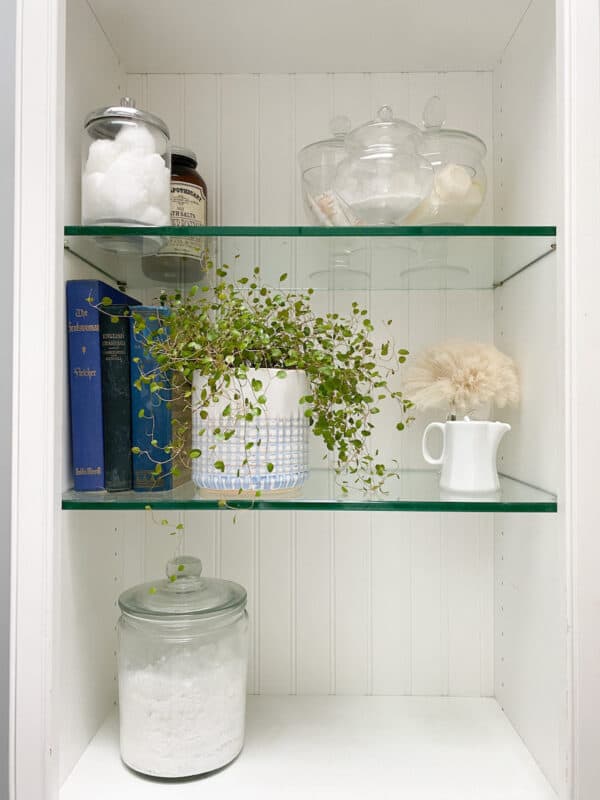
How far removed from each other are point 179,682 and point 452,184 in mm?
738

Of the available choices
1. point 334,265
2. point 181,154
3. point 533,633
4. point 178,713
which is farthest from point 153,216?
point 533,633

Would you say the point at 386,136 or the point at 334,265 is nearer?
the point at 386,136

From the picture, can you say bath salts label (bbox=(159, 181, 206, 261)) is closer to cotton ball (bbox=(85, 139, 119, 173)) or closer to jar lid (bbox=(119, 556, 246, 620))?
cotton ball (bbox=(85, 139, 119, 173))

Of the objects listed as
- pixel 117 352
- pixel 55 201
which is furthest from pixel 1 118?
pixel 117 352

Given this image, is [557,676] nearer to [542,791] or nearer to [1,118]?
[542,791]

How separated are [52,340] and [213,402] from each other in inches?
7.8

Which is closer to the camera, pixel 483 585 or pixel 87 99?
pixel 87 99

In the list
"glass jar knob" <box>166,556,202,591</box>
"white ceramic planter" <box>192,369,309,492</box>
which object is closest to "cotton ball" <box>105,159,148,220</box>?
"white ceramic planter" <box>192,369,309,492</box>

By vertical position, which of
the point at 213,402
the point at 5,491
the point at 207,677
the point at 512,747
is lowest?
the point at 512,747

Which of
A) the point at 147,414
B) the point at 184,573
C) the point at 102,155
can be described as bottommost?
the point at 184,573

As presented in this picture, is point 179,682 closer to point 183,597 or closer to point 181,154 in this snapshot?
point 183,597

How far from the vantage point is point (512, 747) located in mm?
939

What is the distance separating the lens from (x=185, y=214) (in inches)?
38.1

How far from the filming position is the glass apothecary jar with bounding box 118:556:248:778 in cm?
84
